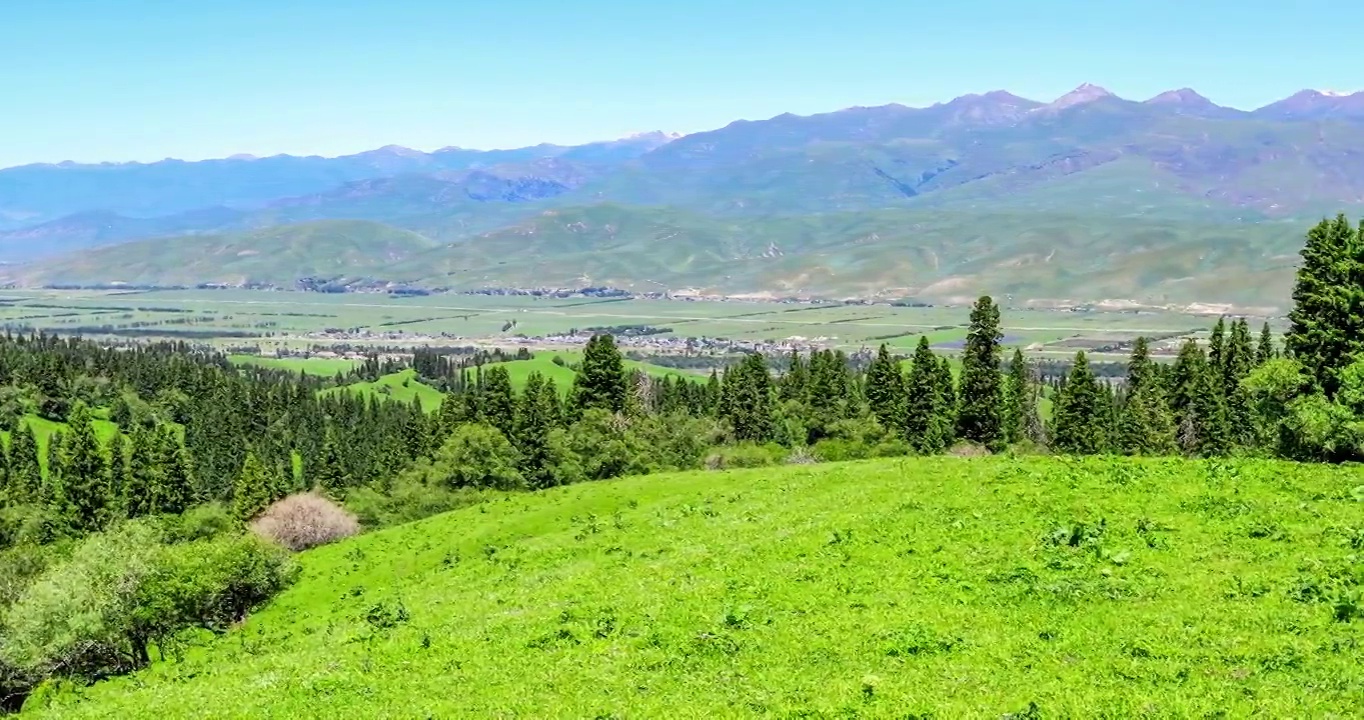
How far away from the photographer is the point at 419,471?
10175cm

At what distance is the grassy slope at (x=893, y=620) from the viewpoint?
2008 centimetres

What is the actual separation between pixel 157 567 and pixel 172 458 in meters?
87.6

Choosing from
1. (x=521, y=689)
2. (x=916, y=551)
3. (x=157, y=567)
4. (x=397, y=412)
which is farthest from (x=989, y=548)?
(x=397, y=412)

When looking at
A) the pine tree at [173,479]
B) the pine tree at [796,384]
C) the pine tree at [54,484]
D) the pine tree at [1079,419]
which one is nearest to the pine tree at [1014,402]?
the pine tree at [1079,419]

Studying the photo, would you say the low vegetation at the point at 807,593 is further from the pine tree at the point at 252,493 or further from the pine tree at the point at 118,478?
the pine tree at the point at 118,478

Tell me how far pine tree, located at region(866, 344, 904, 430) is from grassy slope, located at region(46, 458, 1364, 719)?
75.4 metres

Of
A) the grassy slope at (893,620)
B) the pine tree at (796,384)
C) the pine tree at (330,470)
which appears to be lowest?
the pine tree at (330,470)

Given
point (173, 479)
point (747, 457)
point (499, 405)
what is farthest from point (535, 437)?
point (173, 479)

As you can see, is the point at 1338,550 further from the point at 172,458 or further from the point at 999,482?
the point at 172,458

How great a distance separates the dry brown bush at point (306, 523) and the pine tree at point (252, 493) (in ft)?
68.6

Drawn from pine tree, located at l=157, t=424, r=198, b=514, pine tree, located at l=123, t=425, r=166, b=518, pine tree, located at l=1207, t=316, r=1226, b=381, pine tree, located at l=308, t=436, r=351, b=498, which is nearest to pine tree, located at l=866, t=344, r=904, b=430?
pine tree, located at l=1207, t=316, r=1226, b=381

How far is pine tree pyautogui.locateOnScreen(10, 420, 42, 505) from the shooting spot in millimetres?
123544

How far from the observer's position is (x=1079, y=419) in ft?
359

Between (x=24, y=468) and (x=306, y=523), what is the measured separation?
69.7 m
